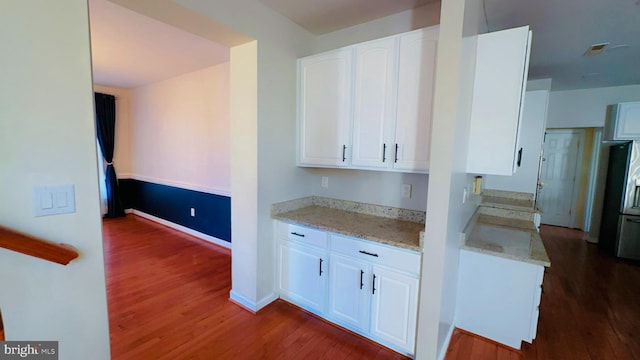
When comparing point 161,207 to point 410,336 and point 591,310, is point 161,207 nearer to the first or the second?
point 410,336

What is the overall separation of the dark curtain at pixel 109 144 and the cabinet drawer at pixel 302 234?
4.58 metres

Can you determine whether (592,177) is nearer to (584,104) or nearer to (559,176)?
(559,176)

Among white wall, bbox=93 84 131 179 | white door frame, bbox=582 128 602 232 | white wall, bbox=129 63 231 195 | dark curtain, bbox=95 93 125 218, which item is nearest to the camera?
white wall, bbox=129 63 231 195

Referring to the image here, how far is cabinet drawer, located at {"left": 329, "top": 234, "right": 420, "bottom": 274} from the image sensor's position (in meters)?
1.80

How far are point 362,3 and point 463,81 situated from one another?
41.9 inches

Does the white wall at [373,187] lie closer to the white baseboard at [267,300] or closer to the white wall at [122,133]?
the white baseboard at [267,300]

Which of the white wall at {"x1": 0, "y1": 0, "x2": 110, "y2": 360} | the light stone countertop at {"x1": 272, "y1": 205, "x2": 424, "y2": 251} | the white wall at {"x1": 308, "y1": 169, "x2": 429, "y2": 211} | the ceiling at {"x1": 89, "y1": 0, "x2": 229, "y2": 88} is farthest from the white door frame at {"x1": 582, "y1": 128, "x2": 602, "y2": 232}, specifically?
the white wall at {"x1": 0, "y1": 0, "x2": 110, "y2": 360}

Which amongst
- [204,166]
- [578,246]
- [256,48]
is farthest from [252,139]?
[578,246]

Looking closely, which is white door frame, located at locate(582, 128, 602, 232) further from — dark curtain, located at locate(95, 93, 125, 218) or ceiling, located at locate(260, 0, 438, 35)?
dark curtain, located at locate(95, 93, 125, 218)

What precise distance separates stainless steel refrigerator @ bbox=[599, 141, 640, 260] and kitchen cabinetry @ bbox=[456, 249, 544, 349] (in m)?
3.41

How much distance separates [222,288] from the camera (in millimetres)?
2809

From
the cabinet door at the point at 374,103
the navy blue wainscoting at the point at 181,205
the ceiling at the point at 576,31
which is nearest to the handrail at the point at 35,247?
the cabinet door at the point at 374,103

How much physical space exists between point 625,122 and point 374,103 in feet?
14.8

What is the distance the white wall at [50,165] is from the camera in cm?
102
